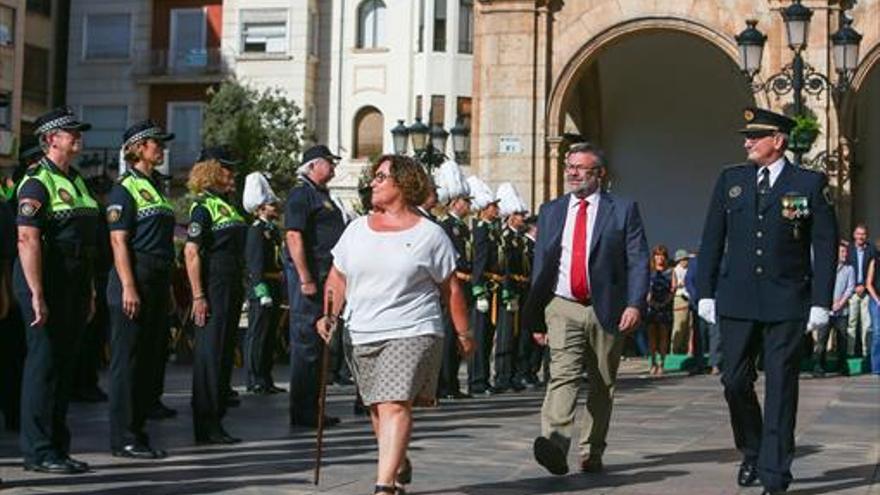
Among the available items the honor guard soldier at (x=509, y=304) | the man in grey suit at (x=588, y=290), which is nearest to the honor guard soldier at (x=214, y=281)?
the man in grey suit at (x=588, y=290)

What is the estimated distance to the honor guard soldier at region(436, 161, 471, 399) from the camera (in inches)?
616

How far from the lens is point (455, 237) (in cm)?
1583

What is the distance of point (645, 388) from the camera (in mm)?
18516

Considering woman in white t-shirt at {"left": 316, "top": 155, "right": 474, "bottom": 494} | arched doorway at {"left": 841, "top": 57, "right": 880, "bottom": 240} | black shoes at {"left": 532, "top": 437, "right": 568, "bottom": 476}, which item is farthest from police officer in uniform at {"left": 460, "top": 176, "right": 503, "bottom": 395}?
arched doorway at {"left": 841, "top": 57, "right": 880, "bottom": 240}

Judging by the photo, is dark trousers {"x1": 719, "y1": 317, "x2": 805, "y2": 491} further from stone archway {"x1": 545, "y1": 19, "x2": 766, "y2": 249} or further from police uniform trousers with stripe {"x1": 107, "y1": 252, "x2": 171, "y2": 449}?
stone archway {"x1": 545, "y1": 19, "x2": 766, "y2": 249}

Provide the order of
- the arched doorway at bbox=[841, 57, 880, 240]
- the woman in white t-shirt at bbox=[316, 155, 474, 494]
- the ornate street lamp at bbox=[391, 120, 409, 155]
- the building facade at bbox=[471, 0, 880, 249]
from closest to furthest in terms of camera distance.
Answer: the woman in white t-shirt at bbox=[316, 155, 474, 494] < the building facade at bbox=[471, 0, 880, 249] < the ornate street lamp at bbox=[391, 120, 409, 155] < the arched doorway at bbox=[841, 57, 880, 240]

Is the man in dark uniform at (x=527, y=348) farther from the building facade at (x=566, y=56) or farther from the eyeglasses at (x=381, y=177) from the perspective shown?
the eyeglasses at (x=381, y=177)

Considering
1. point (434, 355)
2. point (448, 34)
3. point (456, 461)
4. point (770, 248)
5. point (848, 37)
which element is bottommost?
point (456, 461)

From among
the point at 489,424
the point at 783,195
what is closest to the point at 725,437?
the point at 489,424

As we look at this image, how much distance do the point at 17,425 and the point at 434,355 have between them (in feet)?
16.8

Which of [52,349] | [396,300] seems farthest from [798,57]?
[396,300]

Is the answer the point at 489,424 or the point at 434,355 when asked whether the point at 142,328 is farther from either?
the point at 489,424

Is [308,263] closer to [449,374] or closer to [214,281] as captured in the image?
[214,281]

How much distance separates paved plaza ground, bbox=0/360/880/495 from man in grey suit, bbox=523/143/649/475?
1.57ft
